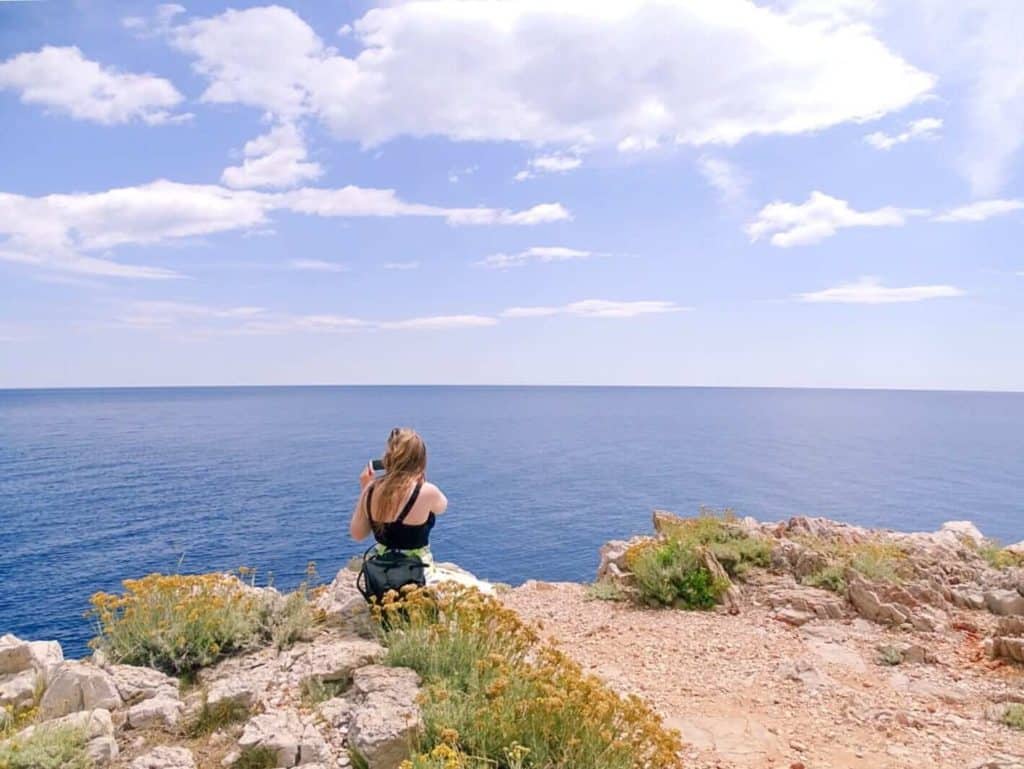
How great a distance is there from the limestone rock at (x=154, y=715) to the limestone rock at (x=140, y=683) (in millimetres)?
257

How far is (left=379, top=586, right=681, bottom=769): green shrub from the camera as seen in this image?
446 centimetres

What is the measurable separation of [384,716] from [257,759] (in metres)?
0.91

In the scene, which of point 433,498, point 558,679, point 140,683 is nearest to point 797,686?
point 558,679

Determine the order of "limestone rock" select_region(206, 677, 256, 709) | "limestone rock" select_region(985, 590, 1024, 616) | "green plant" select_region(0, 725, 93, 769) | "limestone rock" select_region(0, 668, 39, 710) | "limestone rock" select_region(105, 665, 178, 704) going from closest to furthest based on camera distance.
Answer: "green plant" select_region(0, 725, 93, 769) → "limestone rock" select_region(206, 677, 256, 709) → "limestone rock" select_region(105, 665, 178, 704) → "limestone rock" select_region(0, 668, 39, 710) → "limestone rock" select_region(985, 590, 1024, 616)

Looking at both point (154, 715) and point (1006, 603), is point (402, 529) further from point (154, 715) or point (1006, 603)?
point (1006, 603)

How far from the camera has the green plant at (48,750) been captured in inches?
175

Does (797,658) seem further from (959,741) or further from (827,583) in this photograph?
(827,583)

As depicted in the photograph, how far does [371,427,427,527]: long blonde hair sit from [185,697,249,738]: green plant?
2038 mm

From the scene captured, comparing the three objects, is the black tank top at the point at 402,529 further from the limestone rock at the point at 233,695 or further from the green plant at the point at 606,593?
the green plant at the point at 606,593

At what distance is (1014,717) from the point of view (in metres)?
6.61

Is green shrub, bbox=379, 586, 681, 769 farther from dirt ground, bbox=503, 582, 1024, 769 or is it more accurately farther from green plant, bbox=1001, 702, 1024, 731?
green plant, bbox=1001, 702, 1024, 731

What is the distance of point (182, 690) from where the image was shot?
20.0 feet

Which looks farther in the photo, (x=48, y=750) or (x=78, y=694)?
(x=78, y=694)

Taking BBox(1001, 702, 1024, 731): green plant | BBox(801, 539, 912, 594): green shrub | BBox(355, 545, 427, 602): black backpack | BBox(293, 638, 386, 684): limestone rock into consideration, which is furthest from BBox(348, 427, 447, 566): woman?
BBox(801, 539, 912, 594): green shrub
